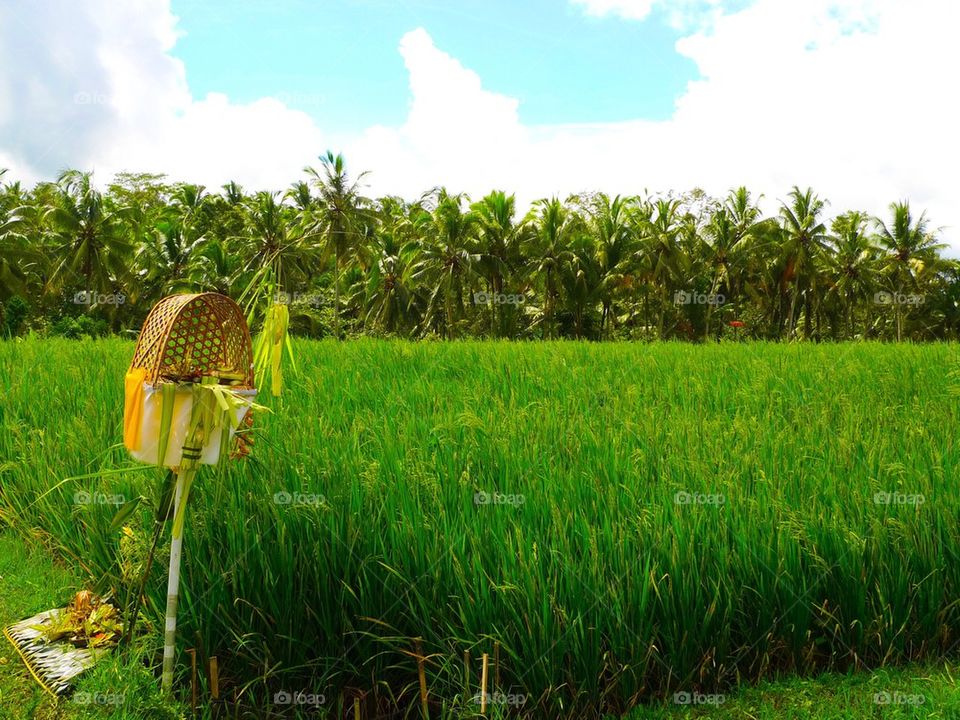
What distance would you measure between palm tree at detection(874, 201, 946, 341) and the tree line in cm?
8

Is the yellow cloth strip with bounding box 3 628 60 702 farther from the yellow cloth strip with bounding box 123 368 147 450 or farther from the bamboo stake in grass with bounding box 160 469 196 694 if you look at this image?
the yellow cloth strip with bounding box 123 368 147 450

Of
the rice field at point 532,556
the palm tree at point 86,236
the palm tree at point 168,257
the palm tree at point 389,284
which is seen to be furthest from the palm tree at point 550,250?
the rice field at point 532,556

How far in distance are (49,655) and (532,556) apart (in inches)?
103

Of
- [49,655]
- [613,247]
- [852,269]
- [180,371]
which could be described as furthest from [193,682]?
[852,269]

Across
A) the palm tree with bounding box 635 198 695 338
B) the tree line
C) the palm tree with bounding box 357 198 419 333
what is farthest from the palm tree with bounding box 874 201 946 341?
the palm tree with bounding box 357 198 419 333

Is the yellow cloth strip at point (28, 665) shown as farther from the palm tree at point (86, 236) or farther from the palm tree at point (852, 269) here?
the palm tree at point (852, 269)

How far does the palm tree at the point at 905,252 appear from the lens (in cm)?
4197

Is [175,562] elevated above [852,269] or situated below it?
below

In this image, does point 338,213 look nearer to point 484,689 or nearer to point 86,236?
point 86,236

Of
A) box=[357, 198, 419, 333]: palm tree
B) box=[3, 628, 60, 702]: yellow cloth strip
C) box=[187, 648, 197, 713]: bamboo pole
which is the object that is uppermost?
box=[357, 198, 419, 333]: palm tree

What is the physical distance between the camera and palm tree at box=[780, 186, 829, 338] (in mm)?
40688

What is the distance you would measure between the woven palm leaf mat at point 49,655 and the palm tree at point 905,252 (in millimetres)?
45466

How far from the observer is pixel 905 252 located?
42.1 metres

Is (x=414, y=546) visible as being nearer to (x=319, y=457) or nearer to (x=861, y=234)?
(x=319, y=457)
